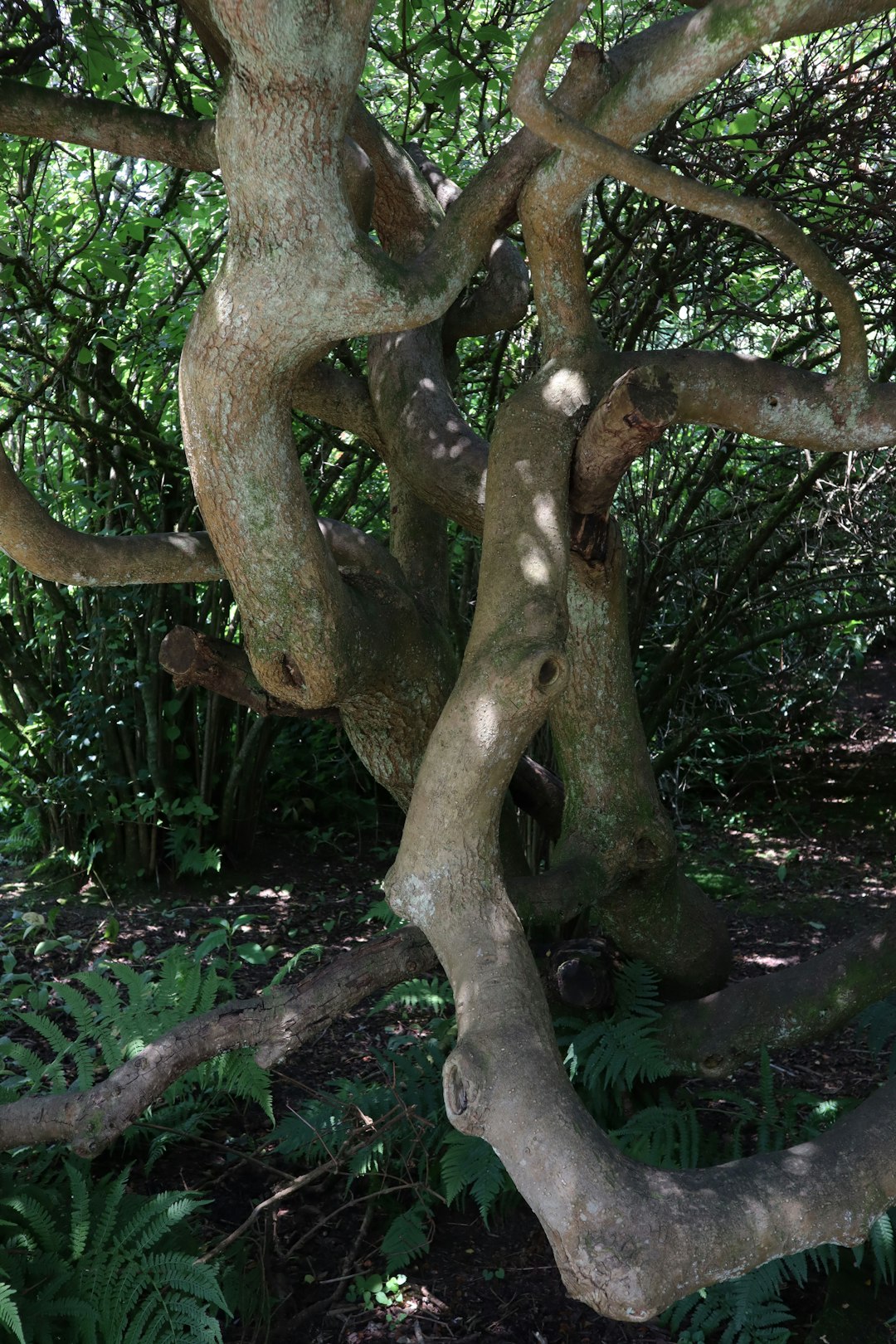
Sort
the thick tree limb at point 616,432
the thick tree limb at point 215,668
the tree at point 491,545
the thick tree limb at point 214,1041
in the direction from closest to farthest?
the tree at point 491,545, the thick tree limb at point 616,432, the thick tree limb at point 214,1041, the thick tree limb at point 215,668

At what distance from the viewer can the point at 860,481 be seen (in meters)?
4.94

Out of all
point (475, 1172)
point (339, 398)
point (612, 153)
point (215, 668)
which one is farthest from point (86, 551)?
point (475, 1172)

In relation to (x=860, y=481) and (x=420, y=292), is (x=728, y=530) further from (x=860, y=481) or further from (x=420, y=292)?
(x=420, y=292)

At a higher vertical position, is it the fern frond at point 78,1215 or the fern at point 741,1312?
the fern frond at point 78,1215

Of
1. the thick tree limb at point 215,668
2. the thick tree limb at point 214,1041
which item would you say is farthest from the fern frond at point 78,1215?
the thick tree limb at point 215,668

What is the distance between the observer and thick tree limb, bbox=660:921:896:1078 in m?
3.04

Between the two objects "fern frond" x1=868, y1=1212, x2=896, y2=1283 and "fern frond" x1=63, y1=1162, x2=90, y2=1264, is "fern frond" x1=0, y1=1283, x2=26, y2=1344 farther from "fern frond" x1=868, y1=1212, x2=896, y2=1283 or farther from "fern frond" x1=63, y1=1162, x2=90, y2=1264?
"fern frond" x1=868, y1=1212, x2=896, y2=1283

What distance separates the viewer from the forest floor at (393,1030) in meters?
2.99

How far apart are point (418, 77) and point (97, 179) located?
1.59 m

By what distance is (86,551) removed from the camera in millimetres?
3027

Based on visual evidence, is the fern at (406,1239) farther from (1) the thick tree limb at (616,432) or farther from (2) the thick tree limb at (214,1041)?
(1) the thick tree limb at (616,432)

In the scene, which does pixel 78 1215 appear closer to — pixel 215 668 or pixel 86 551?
pixel 215 668

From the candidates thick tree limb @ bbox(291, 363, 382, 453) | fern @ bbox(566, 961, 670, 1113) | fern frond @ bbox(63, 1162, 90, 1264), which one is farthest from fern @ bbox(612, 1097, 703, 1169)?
thick tree limb @ bbox(291, 363, 382, 453)

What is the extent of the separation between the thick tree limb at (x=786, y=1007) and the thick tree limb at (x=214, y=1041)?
0.81 meters
